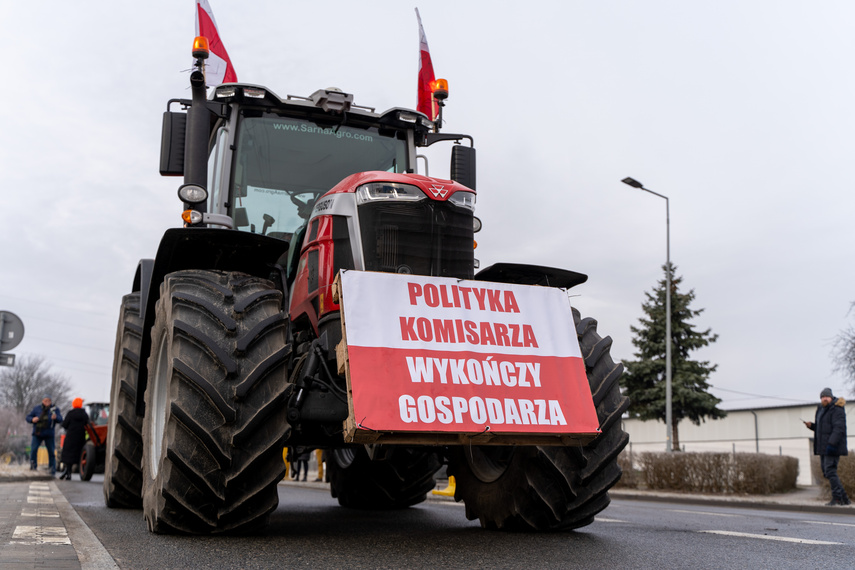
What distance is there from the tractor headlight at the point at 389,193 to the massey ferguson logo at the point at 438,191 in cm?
7

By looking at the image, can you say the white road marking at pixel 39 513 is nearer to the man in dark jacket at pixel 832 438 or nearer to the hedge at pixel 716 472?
the man in dark jacket at pixel 832 438

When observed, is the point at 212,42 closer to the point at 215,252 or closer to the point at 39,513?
the point at 215,252

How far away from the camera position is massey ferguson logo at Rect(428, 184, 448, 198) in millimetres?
5383

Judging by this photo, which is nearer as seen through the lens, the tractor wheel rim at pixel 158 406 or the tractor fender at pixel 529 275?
the tractor wheel rim at pixel 158 406

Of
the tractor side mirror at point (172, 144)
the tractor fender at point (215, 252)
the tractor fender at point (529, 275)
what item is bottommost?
the tractor fender at point (529, 275)

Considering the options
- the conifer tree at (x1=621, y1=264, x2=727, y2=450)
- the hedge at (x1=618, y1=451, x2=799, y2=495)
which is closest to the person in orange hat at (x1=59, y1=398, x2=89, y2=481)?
the hedge at (x1=618, y1=451, x2=799, y2=495)

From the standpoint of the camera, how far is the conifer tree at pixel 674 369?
3728 cm

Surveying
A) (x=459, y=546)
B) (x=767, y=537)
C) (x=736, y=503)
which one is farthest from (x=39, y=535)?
(x=736, y=503)

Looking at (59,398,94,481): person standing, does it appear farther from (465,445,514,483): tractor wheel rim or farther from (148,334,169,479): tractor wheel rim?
(465,445,514,483): tractor wheel rim

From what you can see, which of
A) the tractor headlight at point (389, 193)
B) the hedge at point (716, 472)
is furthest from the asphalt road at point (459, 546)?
the hedge at point (716, 472)

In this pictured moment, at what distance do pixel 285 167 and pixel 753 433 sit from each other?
43003 mm

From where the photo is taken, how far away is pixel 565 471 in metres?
5.24

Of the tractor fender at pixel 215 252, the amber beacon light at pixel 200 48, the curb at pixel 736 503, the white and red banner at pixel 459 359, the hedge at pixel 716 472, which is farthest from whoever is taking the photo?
the hedge at pixel 716 472

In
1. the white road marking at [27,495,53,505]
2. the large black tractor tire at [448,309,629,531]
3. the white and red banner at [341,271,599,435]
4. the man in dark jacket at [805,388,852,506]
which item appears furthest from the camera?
the man in dark jacket at [805,388,852,506]
